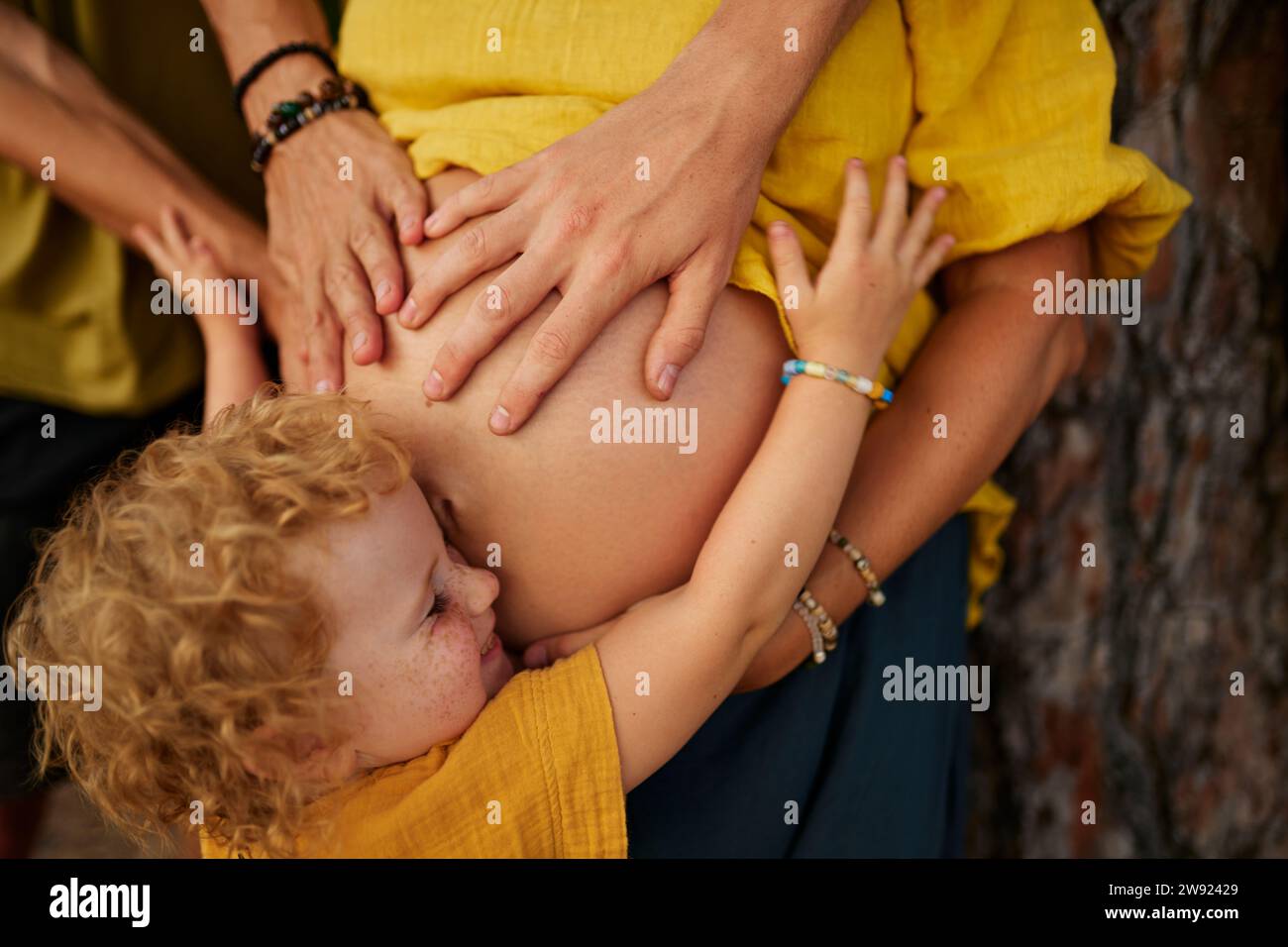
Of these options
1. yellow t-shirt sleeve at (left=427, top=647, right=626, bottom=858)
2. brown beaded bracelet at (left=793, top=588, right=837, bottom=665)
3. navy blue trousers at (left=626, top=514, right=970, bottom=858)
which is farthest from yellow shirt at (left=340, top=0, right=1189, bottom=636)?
yellow t-shirt sleeve at (left=427, top=647, right=626, bottom=858)

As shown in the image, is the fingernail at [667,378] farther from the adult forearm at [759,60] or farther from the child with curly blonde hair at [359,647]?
the adult forearm at [759,60]

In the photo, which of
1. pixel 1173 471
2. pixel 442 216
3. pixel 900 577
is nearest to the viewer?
pixel 442 216

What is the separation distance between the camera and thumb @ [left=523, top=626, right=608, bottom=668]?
1.21 m

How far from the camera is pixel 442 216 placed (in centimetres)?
120

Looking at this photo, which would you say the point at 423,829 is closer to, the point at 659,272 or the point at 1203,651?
the point at 659,272

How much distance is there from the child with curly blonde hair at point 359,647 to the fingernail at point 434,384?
0.07 m

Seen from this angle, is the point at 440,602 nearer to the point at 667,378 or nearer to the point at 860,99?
the point at 667,378

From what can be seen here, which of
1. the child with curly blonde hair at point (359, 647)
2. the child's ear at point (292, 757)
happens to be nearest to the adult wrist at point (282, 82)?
the child with curly blonde hair at point (359, 647)

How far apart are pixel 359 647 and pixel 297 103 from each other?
780mm

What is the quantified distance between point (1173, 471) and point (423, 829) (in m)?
1.45

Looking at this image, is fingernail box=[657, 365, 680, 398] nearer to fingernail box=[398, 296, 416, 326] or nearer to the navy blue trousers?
fingernail box=[398, 296, 416, 326]

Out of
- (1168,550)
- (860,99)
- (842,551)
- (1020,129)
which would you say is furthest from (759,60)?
(1168,550)
